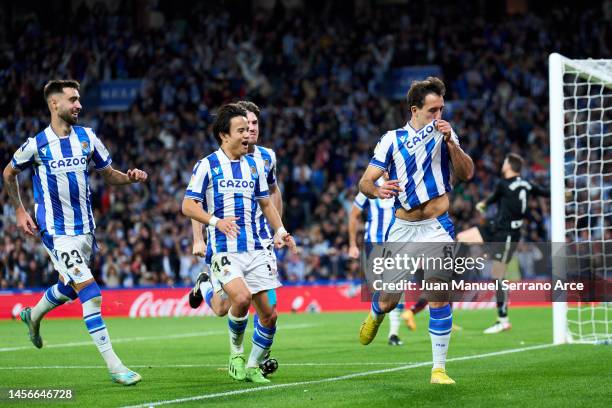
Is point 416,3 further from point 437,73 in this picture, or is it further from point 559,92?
point 559,92

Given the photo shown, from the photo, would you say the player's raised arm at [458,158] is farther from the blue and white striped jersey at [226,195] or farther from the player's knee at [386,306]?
the blue and white striped jersey at [226,195]

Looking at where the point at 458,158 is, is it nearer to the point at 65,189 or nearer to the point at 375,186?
the point at 375,186

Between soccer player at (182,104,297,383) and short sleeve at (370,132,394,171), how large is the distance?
0.96 meters

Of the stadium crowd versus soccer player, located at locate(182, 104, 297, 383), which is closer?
soccer player, located at locate(182, 104, 297, 383)

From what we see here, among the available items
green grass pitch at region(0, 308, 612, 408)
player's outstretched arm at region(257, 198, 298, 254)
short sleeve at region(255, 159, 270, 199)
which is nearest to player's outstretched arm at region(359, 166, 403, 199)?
player's outstretched arm at region(257, 198, 298, 254)

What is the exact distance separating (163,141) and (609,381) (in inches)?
869

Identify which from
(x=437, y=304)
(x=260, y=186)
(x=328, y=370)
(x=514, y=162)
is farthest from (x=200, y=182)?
(x=514, y=162)

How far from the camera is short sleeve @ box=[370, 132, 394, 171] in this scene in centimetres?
903

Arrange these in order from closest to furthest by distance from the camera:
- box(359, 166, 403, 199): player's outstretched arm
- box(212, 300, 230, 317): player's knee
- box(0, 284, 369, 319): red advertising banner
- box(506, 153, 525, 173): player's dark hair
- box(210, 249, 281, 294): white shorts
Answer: box(359, 166, 403, 199): player's outstretched arm < box(210, 249, 281, 294): white shorts < box(212, 300, 230, 317): player's knee < box(506, 153, 525, 173): player's dark hair < box(0, 284, 369, 319): red advertising banner

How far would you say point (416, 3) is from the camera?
3288cm

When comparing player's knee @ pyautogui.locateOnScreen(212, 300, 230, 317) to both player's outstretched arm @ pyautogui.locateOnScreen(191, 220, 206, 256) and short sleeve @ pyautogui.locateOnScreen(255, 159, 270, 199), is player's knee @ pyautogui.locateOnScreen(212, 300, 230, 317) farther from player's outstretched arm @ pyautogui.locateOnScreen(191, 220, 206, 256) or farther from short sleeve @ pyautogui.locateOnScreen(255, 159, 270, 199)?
short sleeve @ pyautogui.locateOnScreen(255, 159, 270, 199)

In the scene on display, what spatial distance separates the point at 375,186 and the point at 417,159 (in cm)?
47

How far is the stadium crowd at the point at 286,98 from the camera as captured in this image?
995 inches

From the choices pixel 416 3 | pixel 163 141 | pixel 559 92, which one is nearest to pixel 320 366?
pixel 559 92
